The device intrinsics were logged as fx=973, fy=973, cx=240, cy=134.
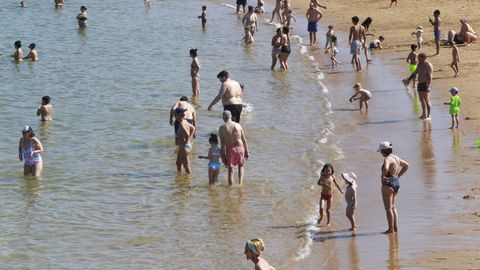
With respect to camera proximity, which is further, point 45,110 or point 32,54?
point 32,54

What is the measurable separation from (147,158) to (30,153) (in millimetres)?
2488

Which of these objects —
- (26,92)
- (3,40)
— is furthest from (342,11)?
(26,92)

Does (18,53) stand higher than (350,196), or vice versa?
(18,53)

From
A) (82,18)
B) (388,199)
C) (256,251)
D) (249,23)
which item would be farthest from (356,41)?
(256,251)

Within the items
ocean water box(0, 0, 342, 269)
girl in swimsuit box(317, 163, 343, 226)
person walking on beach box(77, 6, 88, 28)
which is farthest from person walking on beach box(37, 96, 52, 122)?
person walking on beach box(77, 6, 88, 28)

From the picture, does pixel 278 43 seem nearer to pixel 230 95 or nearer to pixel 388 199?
pixel 230 95

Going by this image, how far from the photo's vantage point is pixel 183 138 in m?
16.8

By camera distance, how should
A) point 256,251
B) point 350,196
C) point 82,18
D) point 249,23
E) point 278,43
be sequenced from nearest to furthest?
point 256,251 → point 350,196 → point 278,43 → point 249,23 → point 82,18

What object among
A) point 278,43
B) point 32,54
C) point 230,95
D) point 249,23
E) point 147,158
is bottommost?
point 147,158

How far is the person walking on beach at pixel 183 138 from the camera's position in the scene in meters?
16.8

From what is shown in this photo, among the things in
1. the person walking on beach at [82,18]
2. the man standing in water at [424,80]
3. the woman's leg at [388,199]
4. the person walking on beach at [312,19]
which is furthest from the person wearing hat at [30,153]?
the person walking on beach at [82,18]

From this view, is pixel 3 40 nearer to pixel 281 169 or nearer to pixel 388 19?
pixel 388 19

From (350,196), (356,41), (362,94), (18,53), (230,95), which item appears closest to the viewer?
(350,196)

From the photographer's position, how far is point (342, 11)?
129 feet
